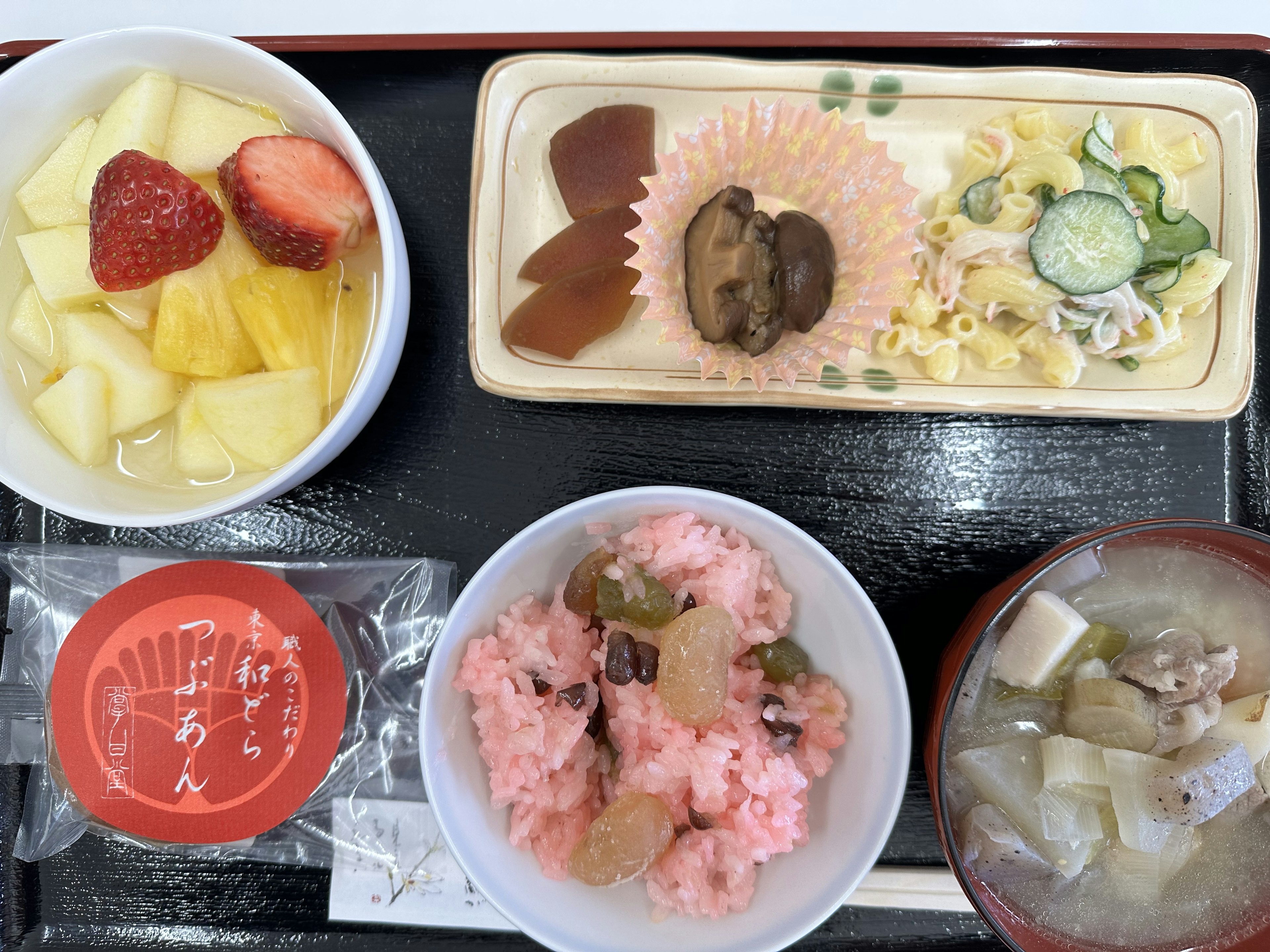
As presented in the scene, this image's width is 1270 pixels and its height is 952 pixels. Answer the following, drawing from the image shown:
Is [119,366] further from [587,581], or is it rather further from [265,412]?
[587,581]

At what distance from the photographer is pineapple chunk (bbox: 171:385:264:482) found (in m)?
1.28

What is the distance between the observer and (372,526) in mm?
1511

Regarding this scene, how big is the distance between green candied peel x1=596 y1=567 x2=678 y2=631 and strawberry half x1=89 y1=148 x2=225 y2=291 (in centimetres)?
87

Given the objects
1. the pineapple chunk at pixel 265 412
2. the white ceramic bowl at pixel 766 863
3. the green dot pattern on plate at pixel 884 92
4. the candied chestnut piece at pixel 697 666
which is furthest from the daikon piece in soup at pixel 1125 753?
the pineapple chunk at pixel 265 412

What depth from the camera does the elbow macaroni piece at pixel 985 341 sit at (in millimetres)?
1426

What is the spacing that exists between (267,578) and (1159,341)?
5.91ft

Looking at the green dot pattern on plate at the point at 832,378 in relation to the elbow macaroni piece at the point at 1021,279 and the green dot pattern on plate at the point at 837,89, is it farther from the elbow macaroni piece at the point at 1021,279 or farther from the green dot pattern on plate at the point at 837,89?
the green dot pattern on plate at the point at 837,89

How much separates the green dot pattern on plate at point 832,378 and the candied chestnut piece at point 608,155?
0.50 meters

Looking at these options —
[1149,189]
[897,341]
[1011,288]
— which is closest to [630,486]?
[897,341]

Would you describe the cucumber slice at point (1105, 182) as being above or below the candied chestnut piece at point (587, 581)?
above

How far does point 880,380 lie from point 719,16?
0.93 meters

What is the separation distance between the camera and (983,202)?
1.47 meters

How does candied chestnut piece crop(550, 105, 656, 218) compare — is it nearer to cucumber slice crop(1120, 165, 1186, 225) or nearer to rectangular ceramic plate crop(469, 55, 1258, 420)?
rectangular ceramic plate crop(469, 55, 1258, 420)

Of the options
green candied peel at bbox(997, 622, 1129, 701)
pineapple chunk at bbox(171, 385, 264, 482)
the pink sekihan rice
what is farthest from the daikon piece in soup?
pineapple chunk at bbox(171, 385, 264, 482)
